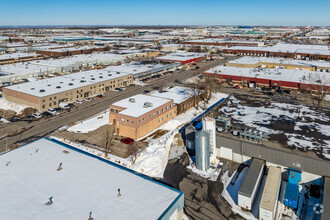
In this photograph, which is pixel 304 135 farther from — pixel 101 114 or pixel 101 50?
pixel 101 50

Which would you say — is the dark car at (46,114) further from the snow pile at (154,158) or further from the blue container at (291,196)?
the blue container at (291,196)

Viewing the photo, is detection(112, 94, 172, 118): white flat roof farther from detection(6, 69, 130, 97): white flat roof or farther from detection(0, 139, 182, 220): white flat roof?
detection(6, 69, 130, 97): white flat roof

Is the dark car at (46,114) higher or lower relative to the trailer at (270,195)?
higher

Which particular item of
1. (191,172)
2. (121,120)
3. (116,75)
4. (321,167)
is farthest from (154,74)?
(321,167)

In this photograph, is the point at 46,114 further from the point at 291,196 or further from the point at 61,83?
the point at 291,196

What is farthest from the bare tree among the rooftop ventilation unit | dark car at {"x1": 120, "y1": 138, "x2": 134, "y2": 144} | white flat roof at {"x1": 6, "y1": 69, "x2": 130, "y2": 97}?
white flat roof at {"x1": 6, "y1": 69, "x2": 130, "y2": 97}

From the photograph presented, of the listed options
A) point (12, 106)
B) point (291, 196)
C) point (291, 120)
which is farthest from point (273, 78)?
point (12, 106)

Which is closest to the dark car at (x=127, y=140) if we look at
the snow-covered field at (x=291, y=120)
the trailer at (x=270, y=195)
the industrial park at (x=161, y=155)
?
the industrial park at (x=161, y=155)
